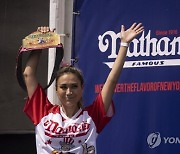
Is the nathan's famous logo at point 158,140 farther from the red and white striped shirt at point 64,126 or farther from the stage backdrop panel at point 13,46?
the stage backdrop panel at point 13,46

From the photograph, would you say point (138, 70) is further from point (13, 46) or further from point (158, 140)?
point (13, 46)

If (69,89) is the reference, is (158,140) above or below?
below

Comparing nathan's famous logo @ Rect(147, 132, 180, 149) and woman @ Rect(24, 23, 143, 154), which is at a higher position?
woman @ Rect(24, 23, 143, 154)

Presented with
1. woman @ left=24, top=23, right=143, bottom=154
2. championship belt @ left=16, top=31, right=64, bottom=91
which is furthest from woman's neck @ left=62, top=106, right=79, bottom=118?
championship belt @ left=16, top=31, right=64, bottom=91

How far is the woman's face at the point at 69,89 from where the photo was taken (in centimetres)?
200

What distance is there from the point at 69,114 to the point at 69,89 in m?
0.13

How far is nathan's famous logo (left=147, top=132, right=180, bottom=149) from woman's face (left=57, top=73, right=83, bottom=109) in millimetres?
859

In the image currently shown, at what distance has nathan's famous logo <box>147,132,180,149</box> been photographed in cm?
270

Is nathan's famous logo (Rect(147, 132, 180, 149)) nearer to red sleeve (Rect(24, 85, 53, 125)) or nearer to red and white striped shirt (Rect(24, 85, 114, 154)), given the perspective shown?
red and white striped shirt (Rect(24, 85, 114, 154))

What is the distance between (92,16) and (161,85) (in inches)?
24.3

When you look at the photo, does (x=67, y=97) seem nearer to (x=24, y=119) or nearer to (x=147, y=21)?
(x=147, y=21)

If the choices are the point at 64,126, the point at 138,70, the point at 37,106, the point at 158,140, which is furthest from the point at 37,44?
the point at 158,140

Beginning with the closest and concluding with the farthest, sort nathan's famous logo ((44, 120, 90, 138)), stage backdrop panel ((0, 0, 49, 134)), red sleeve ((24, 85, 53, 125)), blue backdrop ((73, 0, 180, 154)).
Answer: nathan's famous logo ((44, 120, 90, 138)) < red sleeve ((24, 85, 53, 125)) < blue backdrop ((73, 0, 180, 154)) < stage backdrop panel ((0, 0, 49, 134))

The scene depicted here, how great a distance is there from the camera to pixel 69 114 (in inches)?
80.6
